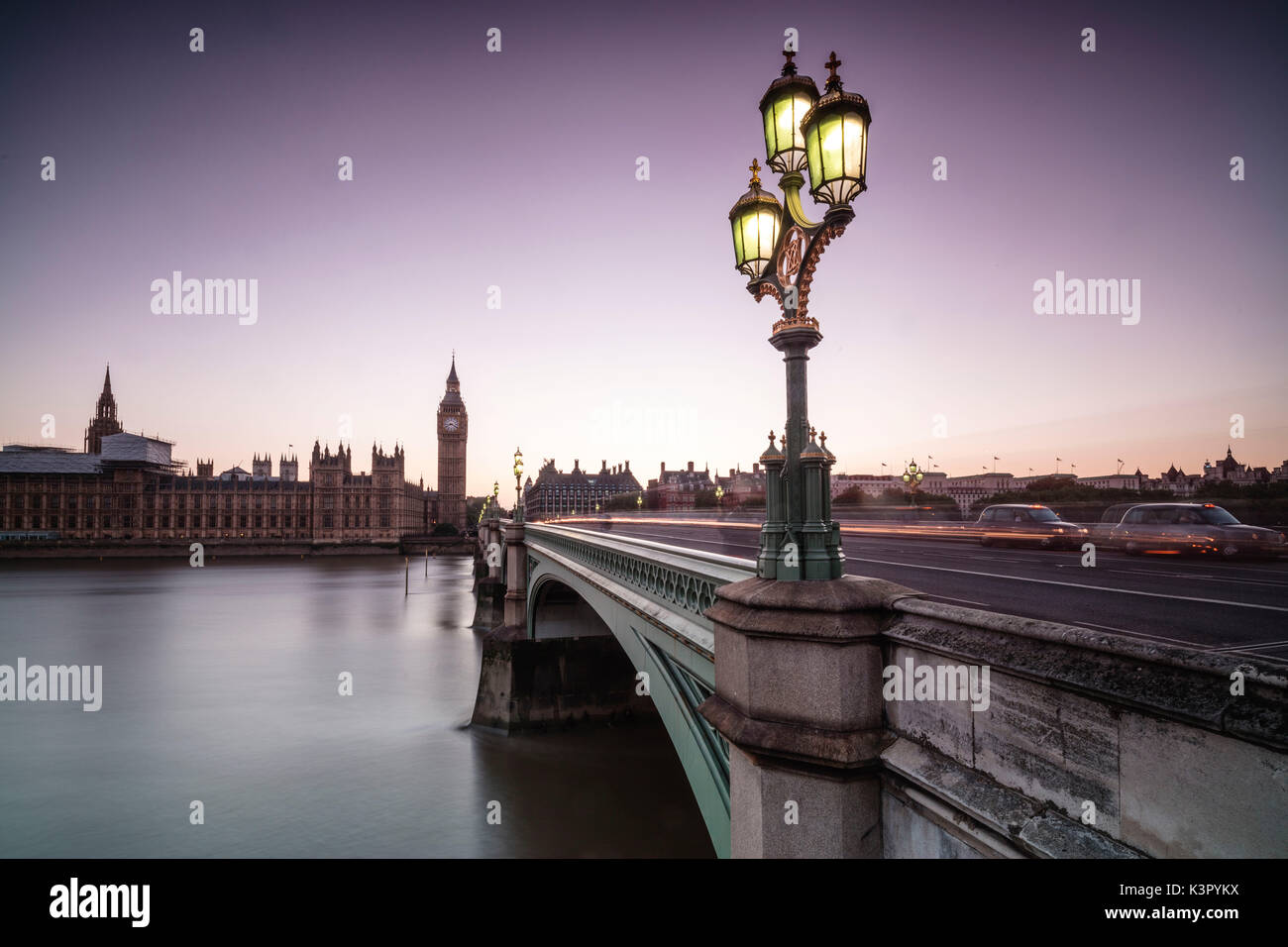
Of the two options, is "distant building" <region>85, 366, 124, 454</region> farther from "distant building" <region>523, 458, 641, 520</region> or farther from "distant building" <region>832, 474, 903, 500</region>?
"distant building" <region>832, 474, 903, 500</region>

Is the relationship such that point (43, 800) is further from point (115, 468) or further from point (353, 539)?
point (115, 468)

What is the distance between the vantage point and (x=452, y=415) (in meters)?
167

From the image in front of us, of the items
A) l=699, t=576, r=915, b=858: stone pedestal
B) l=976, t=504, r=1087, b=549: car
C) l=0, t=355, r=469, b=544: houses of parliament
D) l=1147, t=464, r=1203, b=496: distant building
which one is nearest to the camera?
l=699, t=576, r=915, b=858: stone pedestal

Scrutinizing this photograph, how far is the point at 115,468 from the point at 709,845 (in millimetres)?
150594

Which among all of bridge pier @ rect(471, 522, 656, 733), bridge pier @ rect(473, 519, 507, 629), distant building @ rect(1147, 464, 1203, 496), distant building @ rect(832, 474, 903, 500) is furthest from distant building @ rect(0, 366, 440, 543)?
distant building @ rect(1147, 464, 1203, 496)

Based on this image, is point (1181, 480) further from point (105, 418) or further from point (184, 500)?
point (105, 418)

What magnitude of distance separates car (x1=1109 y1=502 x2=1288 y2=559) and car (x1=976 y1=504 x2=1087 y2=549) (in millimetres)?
1785

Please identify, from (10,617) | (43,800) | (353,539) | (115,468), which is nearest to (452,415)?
(353,539)

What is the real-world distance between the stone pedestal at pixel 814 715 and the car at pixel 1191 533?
800 cm

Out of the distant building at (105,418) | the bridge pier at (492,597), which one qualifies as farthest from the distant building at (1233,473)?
the distant building at (105,418)

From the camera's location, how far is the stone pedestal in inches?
147

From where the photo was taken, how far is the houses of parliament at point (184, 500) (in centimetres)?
12338
